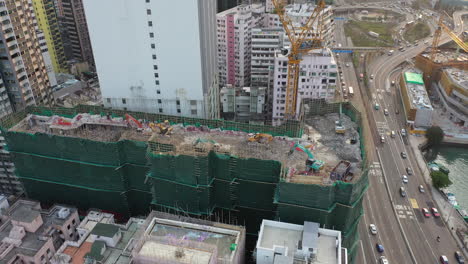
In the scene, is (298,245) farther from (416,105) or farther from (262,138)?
(416,105)

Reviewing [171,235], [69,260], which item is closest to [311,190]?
[171,235]

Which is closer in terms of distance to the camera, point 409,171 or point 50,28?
point 409,171

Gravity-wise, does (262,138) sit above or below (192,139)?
above

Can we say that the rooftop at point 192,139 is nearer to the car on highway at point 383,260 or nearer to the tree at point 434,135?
the car on highway at point 383,260

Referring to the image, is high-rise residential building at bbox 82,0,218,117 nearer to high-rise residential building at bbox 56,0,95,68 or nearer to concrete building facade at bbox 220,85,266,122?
concrete building facade at bbox 220,85,266,122

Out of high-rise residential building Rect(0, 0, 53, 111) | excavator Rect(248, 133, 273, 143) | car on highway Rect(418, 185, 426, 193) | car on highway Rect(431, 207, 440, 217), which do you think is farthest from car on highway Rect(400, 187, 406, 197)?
high-rise residential building Rect(0, 0, 53, 111)

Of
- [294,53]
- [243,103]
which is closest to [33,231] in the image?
[294,53]

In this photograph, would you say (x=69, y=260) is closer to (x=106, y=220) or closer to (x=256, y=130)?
(x=106, y=220)

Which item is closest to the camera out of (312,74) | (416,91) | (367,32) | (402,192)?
(402,192)
